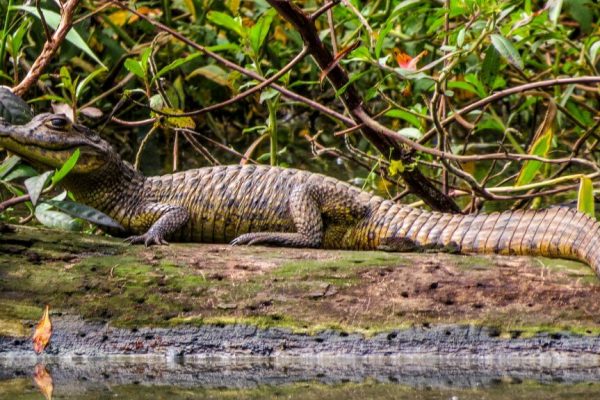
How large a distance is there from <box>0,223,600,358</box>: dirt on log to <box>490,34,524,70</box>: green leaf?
108cm

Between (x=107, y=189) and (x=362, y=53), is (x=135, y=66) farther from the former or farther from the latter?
(x=362, y=53)

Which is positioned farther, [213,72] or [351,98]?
[213,72]

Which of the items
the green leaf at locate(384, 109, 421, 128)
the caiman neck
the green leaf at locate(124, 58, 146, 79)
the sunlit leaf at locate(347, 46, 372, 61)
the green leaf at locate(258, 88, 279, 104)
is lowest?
the caiman neck

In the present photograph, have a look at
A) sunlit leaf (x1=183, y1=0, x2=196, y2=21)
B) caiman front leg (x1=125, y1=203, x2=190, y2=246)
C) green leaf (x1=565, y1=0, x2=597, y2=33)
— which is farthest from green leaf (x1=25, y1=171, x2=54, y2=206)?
sunlit leaf (x1=183, y1=0, x2=196, y2=21)

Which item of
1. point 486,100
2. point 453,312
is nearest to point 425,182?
point 486,100

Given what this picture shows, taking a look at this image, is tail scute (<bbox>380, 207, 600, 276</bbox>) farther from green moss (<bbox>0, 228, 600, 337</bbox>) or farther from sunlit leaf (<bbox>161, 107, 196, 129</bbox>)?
sunlit leaf (<bbox>161, 107, 196, 129</bbox>)

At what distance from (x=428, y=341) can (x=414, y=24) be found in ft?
15.8

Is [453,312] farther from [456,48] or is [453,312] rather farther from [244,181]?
[244,181]

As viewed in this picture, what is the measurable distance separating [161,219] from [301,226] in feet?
2.56

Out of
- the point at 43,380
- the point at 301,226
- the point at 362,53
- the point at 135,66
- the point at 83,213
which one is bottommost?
the point at 43,380

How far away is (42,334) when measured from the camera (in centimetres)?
527

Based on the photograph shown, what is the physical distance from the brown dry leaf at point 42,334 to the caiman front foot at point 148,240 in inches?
36.6

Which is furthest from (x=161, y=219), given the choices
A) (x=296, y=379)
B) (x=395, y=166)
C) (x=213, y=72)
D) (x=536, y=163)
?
(x=213, y=72)

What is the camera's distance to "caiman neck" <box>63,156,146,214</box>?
6973mm
